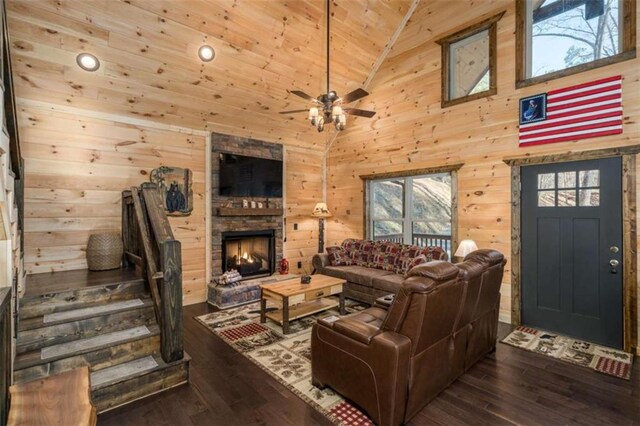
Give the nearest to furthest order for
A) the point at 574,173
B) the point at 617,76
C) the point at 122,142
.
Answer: the point at 617,76 < the point at 574,173 < the point at 122,142

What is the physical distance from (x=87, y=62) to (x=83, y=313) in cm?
288

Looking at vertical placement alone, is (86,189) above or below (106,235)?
above

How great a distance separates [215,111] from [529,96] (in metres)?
4.46

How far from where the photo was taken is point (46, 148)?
154 inches

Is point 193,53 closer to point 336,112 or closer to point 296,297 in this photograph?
point 336,112

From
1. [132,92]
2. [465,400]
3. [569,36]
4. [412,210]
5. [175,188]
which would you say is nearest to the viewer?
[465,400]

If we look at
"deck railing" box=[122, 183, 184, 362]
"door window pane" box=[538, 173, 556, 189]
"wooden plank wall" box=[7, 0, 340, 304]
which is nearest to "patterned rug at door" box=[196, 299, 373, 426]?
"deck railing" box=[122, 183, 184, 362]

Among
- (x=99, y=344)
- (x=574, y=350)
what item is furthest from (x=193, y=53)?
(x=574, y=350)

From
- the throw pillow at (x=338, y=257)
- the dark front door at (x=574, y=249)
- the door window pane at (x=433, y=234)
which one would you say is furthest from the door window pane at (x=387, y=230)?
the dark front door at (x=574, y=249)

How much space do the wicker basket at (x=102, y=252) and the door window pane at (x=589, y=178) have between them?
18.3 ft

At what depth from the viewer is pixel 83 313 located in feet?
9.12

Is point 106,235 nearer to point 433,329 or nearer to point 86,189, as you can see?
point 86,189

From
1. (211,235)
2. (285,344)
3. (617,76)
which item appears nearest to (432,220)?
(617,76)

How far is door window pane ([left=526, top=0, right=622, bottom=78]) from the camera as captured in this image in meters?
3.59
